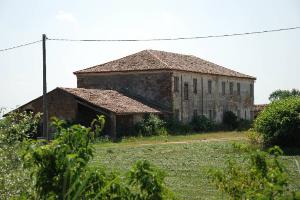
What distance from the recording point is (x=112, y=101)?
3772 centimetres

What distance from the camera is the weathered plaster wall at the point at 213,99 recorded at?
43125 mm

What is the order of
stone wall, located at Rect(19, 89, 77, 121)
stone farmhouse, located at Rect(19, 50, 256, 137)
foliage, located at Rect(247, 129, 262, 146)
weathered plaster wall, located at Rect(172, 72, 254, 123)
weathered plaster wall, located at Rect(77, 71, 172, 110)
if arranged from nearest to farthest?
1. foliage, located at Rect(247, 129, 262, 146)
2. stone wall, located at Rect(19, 89, 77, 121)
3. stone farmhouse, located at Rect(19, 50, 256, 137)
4. weathered plaster wall, located at Rect(77, 71, 172, 110)
5. weathered plaster wall, located at Rect(172, 72, 254, 123)

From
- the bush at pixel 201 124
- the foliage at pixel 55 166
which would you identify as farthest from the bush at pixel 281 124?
the bush at pixel 201 124

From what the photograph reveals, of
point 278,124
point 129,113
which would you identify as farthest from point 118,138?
point 278,124

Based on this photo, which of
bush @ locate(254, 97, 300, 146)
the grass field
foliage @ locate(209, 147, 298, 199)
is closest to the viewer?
foliage @ locate(209, 147, 298, 199)

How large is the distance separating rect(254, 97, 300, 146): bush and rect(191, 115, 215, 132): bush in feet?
64.3

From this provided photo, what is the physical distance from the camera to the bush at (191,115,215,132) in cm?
4394

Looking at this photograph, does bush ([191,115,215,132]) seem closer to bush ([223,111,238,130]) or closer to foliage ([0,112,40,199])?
bush ([223,111,238,130])

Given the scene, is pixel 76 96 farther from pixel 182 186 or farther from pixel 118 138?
pixel 182 186

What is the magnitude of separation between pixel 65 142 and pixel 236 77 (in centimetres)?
4864

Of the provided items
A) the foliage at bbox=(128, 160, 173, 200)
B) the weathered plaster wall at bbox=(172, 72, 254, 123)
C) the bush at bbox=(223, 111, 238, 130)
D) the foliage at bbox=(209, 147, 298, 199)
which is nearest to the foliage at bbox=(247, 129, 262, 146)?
the weathered plaster wall at bbox=(172, 72, 254, 123)

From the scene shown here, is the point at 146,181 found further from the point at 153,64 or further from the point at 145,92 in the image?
the point at 153,64

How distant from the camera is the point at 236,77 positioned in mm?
53188

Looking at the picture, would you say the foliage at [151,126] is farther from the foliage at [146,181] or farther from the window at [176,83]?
the foliage at [146,181]
